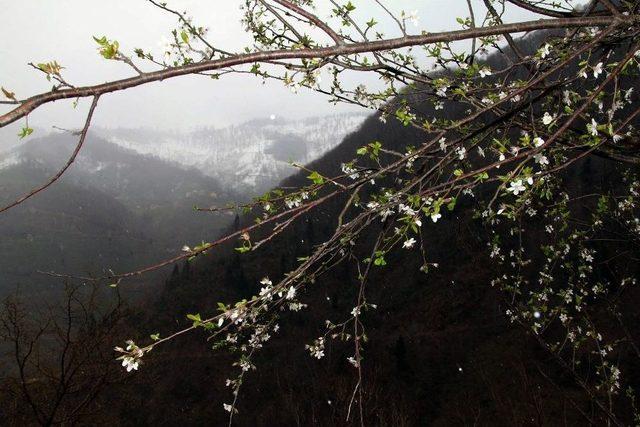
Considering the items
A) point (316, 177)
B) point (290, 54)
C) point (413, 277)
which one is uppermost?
point (290, 54)

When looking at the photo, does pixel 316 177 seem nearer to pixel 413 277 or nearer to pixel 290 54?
pixel 290 54

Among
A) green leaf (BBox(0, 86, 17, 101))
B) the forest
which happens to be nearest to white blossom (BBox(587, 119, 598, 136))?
the forest

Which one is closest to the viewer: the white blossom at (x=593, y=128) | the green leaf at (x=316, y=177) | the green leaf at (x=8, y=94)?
the green leaf at (x=8, y=94)

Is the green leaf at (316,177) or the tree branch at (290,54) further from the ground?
the tree branch at (290,54)

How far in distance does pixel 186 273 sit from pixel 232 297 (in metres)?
25.0

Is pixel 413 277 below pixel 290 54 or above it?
below

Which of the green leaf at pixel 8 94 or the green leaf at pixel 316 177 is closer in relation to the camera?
the green leaf at pixel 8 94

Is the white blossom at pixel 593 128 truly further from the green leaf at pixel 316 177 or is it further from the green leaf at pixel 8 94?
the green leaf at pixel 8 94

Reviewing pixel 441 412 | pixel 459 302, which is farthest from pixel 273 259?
pixel 441 412

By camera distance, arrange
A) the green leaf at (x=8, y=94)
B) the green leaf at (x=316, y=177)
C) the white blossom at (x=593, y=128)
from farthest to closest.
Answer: the green leaf at (x=316, y=177) → the white blossom at (x=593, y=128) → the green leaf at (x=8, y=94)

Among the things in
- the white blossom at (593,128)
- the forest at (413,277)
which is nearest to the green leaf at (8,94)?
the forest at (413,277)

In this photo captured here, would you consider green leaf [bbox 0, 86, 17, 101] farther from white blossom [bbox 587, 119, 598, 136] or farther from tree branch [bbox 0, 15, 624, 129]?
white blossom [bbox 587, 119, 598, 136]

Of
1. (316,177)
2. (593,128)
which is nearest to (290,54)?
(316,177)

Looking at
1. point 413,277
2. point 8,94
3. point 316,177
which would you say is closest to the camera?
point 8,94
